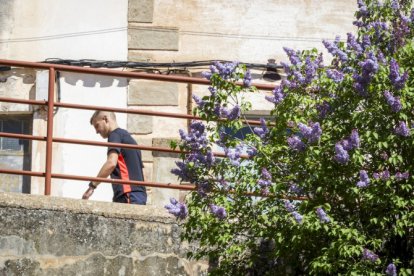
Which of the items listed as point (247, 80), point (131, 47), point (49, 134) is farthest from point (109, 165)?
point (131, 47)

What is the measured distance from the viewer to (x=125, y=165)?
11625 millimetres

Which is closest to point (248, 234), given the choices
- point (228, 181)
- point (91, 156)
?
point (228, 181)

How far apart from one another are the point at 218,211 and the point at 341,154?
3.27 ft

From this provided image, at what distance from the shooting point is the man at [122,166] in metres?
11.5

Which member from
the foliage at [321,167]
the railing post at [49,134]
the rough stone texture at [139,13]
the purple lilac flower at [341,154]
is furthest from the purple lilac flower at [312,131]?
the rough stone texture at [139,13]

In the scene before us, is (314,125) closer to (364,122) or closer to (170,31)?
(364,122)

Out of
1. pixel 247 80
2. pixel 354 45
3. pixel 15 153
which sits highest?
pixel 354 45

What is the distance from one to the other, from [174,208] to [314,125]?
3.63ft

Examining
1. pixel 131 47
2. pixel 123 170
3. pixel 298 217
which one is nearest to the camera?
pixel 298 217

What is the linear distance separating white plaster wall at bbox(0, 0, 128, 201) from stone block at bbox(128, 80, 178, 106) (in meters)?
0.11

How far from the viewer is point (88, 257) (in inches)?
413

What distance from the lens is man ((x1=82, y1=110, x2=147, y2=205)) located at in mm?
11477

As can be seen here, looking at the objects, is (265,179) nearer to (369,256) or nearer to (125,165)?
(369,256)

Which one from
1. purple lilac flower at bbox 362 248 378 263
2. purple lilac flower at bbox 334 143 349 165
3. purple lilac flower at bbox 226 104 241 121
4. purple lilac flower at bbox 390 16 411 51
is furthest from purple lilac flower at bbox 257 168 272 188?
purple lilac flower at bbox 390 16 411 51
